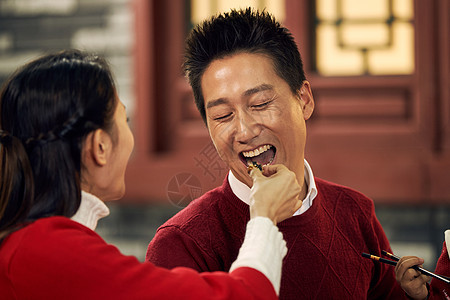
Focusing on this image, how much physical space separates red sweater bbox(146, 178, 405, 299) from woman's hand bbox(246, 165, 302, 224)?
227 mm

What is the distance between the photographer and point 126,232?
12.2 feet

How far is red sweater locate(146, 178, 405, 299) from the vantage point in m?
1.34

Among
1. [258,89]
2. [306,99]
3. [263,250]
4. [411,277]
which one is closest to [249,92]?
[258,89]

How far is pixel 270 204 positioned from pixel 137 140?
2.57 metres

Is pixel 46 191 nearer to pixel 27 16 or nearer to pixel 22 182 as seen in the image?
pixel 22 182

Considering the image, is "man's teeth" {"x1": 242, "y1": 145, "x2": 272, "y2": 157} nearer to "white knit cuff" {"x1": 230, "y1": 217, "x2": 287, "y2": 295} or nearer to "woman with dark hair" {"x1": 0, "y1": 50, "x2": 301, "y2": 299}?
"woman with dark hair" {"x1": 0, "y1": 50, "x2": 301, "y2": 299}

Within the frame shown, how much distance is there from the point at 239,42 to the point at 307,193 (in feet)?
1.49

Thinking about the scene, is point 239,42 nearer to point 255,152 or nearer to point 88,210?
point 255,152

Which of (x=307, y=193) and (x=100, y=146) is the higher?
(x=100, y=146)

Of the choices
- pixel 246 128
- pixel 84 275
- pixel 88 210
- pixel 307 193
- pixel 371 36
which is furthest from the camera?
pixel 371 36

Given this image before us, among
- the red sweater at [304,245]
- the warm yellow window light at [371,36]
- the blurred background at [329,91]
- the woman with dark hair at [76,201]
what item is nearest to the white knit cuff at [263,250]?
the woman with dark hair at [76,201]

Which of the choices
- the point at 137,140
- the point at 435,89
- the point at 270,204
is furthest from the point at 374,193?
the point at 270,204

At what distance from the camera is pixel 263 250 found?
1.05m

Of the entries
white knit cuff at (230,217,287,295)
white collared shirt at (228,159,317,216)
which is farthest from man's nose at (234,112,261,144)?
white knit cuff at (230,217,287,295)
